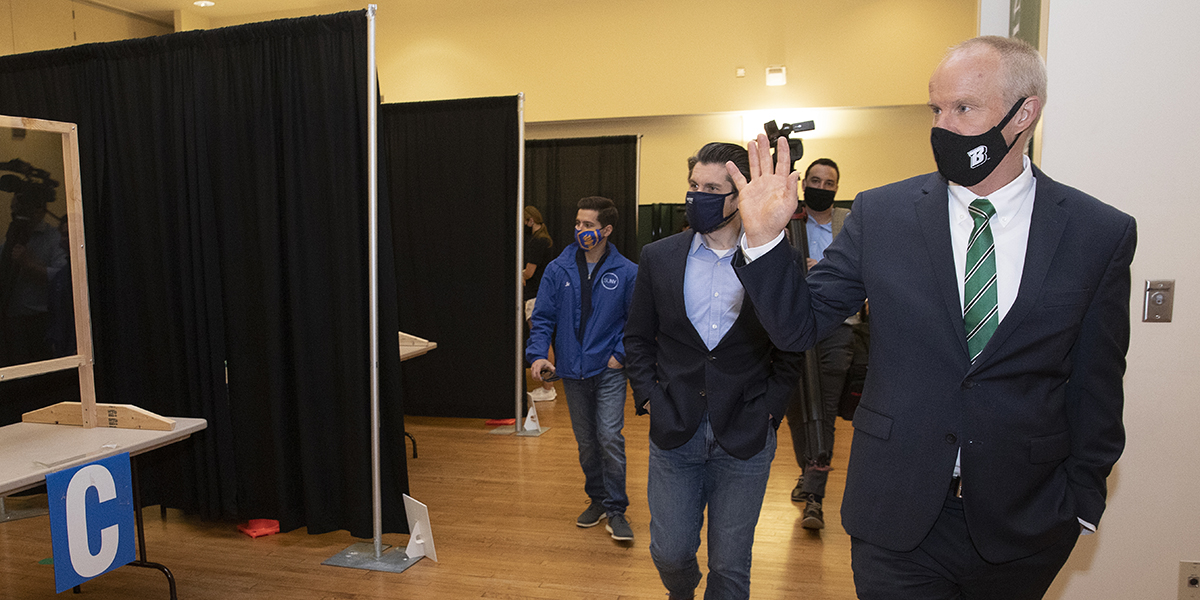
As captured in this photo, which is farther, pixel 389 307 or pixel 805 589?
pixel 389 307

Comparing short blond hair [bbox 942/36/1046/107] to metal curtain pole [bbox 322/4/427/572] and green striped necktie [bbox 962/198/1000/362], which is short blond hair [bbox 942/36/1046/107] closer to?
green striped necktie [bbox 962/198/1000/362]

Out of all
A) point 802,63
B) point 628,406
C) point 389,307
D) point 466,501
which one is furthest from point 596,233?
point 802,63

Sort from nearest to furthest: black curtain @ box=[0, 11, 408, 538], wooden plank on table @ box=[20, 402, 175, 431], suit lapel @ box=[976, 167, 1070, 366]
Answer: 1. suit lapel @ box=[976, 167, 1070, 366]
2. wooden plank on table @ box=[20, 402, 175, 431]
3. black curtain @ box=[0, 11, 408, 538]

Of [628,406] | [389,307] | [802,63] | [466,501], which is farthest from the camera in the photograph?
[802,63]

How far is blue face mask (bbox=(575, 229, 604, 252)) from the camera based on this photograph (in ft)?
12.4

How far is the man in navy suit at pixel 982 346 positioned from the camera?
142 cm

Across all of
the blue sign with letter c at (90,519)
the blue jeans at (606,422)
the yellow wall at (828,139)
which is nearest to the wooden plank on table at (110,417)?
the blue sign with letter c at (90,519)

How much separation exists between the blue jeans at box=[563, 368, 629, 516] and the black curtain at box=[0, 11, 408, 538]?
0.87 metres

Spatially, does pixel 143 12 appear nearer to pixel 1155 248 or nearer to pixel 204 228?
pixel 204 228

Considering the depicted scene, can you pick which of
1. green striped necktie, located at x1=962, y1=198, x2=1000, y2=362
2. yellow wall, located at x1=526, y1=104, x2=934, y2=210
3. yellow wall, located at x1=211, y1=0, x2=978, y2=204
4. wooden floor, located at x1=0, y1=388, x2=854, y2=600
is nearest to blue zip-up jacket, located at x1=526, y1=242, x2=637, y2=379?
wooden floor, located at x1=0, y1=388, x2=854, y2=600

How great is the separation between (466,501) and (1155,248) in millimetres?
3315

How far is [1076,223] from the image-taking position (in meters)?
1.44

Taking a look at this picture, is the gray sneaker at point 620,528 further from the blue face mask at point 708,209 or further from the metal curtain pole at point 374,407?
the blue face mask at point 708,209

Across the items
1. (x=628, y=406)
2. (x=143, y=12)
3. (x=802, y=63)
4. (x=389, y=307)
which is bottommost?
(x=628, y=406)
